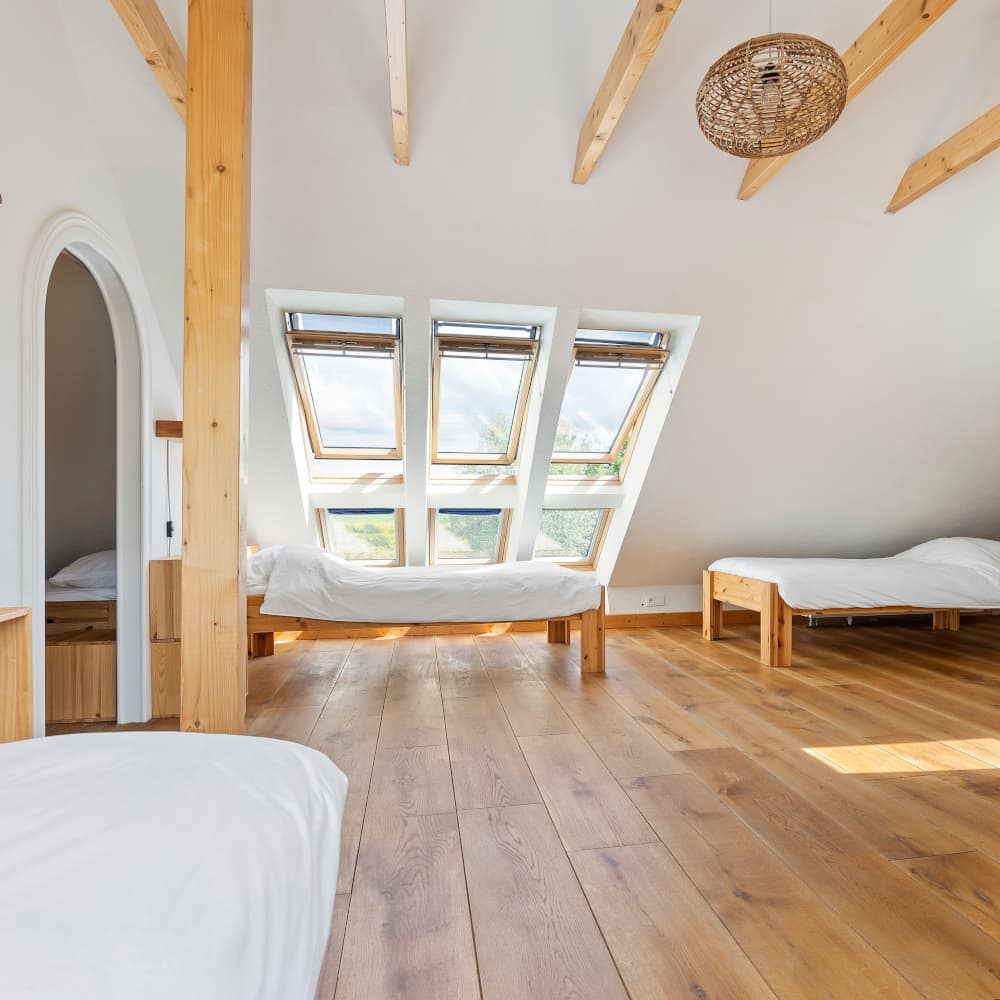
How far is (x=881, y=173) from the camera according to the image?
117 inches

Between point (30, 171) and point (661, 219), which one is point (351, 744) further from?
point (661, 219)

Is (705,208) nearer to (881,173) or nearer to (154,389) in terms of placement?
(881,173)

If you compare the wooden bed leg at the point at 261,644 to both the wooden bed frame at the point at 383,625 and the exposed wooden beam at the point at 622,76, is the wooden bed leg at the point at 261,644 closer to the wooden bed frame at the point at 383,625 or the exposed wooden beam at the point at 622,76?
the wooden bed frame at the point at 383,625

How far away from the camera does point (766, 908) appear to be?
145 centimetres

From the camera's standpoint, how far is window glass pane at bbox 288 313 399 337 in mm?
3564

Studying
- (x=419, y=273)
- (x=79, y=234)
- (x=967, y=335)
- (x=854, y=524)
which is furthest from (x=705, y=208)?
(x=854, y=524)

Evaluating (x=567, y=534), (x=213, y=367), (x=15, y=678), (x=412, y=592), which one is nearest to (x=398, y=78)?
Result: (x=213, y=367)

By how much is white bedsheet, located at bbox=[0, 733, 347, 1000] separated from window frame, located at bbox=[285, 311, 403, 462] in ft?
9.41

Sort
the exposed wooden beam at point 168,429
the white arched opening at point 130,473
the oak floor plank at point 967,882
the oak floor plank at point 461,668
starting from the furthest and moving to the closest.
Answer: the oak floor plank at point 461,668 → the exposed wooden beam at point 168,429 → the white arched opening at point 130,473 → the oak floor plank at point 967,882

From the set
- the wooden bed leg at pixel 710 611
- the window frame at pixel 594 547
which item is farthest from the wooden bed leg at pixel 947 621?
the window frame at pixel 594 547

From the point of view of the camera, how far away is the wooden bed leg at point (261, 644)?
3.88 meters

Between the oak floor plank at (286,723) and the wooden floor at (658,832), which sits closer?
the wooden floor at (658,832)

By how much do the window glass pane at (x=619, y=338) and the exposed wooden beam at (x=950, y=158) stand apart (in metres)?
1.30

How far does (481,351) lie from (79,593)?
7.90 feet
